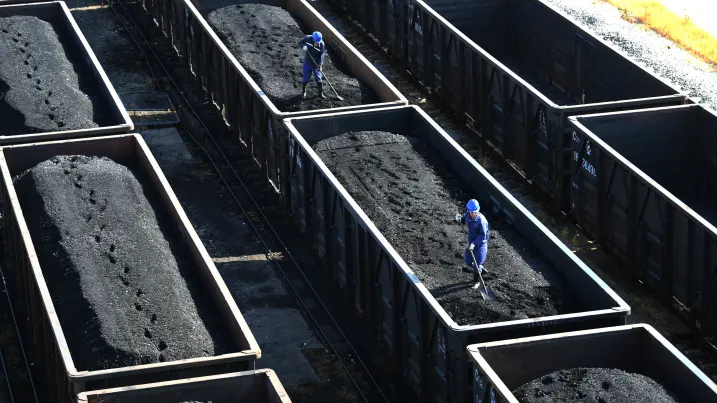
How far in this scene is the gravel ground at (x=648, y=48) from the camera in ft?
86.7

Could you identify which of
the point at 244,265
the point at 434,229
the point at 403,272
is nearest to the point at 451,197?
the point at 434,229

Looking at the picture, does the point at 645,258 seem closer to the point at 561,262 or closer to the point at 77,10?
the point at 561,262

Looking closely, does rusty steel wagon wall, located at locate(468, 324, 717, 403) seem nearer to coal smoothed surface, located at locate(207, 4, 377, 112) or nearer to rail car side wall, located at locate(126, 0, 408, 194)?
rail car side wall, located at locate(126, 0, 408, 194)

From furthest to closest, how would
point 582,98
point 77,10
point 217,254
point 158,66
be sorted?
A: point 77,10
point 158,66
point 582,98
point 217,254

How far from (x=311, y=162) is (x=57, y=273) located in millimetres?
4467

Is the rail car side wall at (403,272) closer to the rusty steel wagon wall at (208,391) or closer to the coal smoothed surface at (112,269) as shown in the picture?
the rusty steel wagon wall at (208,391)

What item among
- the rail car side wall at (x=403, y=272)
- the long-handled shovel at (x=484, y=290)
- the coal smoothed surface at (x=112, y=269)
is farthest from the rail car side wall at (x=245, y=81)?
the long-handled shovel at (x=484, y=290)

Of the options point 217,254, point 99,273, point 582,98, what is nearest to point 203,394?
point 99,273

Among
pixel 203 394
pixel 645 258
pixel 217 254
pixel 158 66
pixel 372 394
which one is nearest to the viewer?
pixel 203 394

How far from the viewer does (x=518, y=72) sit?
25375mm

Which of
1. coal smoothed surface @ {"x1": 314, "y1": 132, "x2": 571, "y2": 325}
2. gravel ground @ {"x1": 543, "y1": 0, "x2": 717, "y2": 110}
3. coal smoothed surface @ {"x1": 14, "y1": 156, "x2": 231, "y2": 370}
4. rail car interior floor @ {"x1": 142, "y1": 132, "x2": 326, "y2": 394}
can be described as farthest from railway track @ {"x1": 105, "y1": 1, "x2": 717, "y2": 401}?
gravel ground @ {"x1": 543, "y1": 0, "x2": 717, "y2": 110}

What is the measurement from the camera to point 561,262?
607 inches

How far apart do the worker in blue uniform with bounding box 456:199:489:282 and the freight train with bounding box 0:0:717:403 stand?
1.35 ft

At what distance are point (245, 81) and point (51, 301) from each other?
7930 millimetres
